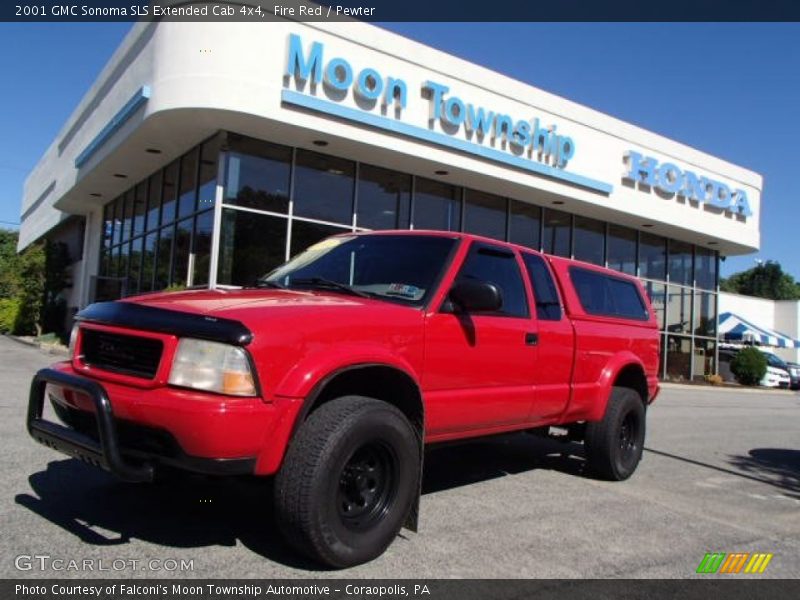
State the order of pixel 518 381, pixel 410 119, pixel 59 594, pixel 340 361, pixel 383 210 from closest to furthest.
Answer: pixel 59 594, pixel 340 361, pixel 518 381, pixel 410 119, pixel 383 210

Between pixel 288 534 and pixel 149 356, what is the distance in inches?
45.8

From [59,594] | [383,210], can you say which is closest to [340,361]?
[59,594]

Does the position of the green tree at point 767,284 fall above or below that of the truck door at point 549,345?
above

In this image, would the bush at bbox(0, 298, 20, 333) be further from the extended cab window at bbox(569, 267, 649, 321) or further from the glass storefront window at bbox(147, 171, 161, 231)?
the extended cab window at bbox(569, 267, 649, 321)

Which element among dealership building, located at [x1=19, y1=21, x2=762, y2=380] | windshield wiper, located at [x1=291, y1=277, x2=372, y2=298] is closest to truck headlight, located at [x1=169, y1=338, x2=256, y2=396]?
windshield wiper, located at [x1=291, y1=277, x2=372, y2=298]

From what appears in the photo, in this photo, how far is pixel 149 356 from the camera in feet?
11.6

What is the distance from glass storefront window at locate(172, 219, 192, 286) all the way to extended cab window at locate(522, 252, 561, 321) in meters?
11.3

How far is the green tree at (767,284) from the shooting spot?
102 meters

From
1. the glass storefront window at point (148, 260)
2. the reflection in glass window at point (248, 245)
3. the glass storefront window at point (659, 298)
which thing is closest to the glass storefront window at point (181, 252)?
the reflection in glass window at point (248, 245)

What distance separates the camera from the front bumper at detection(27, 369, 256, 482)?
3.25 meters

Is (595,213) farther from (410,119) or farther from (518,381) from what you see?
(518,381)

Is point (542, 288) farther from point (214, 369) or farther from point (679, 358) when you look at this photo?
point (679, 358)

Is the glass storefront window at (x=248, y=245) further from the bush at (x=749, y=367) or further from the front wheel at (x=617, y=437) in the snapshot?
the bush at (x=749, y=367)

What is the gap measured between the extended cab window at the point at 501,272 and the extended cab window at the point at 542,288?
182 mm
